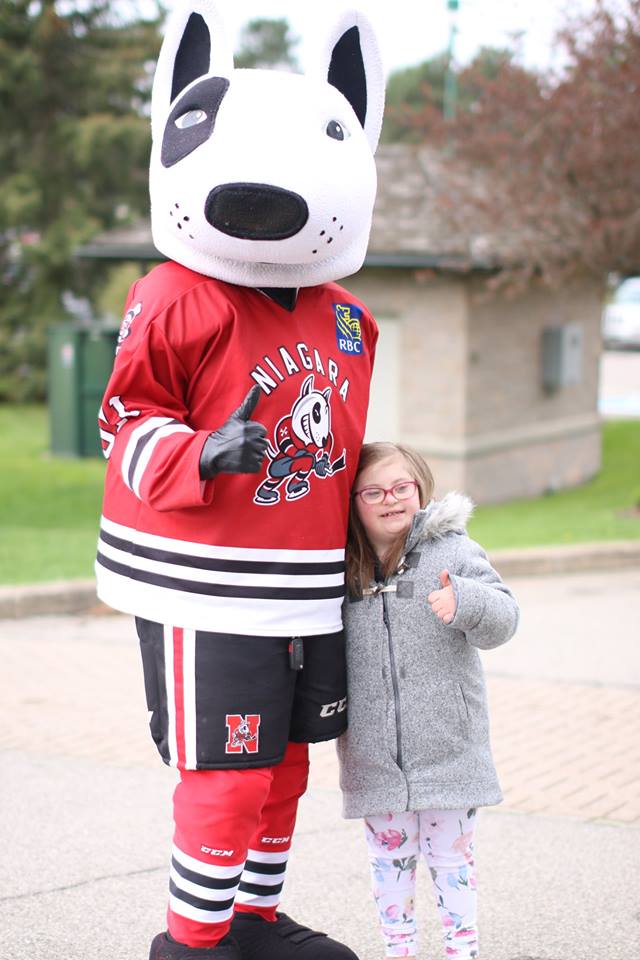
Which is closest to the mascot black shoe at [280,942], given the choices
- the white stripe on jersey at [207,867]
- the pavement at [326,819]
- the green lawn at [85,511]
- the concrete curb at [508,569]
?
the pavement at [326,819]

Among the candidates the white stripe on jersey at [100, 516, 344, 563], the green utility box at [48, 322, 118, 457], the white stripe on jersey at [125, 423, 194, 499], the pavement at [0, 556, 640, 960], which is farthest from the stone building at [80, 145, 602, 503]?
the white stripe on jersey at [125, 423, 194, 499]

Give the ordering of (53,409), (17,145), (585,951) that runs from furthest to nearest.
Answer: (17,145)
(53,409)
(585,951)

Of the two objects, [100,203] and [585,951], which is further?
[100,203]

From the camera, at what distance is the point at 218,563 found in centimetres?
286

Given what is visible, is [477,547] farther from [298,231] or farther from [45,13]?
[45,13]

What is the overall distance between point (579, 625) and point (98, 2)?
18427 mm

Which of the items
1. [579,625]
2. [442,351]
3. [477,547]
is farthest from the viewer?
[442,351]

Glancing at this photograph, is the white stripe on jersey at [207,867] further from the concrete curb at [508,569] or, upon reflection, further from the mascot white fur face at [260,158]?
the concrete curb at [508,569]

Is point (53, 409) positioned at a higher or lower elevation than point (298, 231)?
lower

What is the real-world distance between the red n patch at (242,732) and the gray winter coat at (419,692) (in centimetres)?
33

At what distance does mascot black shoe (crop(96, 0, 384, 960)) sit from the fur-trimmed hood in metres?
0.19

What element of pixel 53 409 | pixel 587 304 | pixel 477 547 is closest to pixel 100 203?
pixel 53 409

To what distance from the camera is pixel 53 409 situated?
59.5ft

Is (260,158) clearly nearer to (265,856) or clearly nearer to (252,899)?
(265,856)
